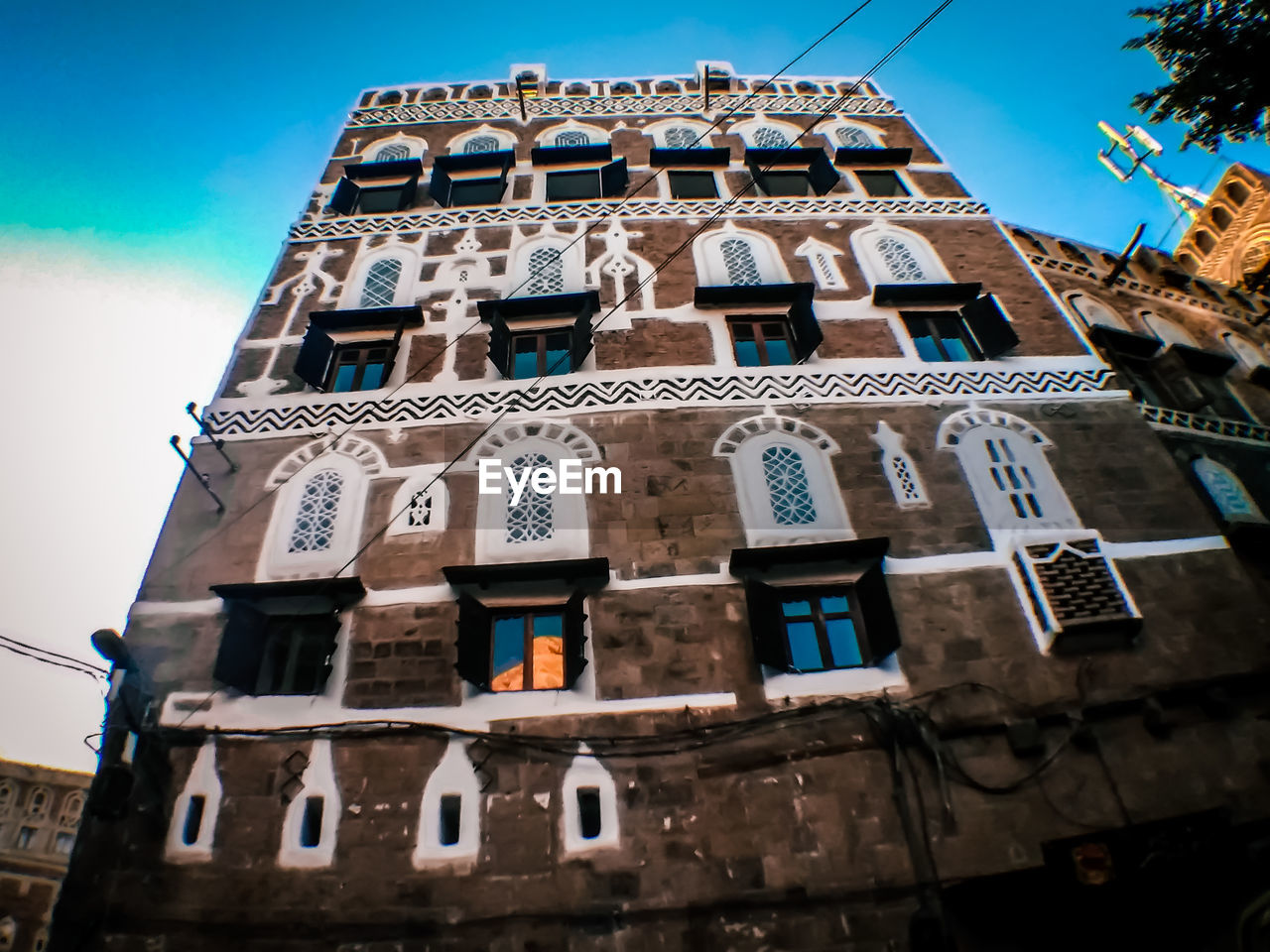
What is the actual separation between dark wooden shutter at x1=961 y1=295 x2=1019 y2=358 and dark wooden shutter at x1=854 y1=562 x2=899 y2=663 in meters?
3.93

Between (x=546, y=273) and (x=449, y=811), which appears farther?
(x=546, y=273)

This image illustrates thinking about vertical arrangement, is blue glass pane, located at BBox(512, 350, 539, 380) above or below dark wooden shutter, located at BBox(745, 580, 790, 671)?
above

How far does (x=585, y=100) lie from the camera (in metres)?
14.7

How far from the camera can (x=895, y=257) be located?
1083 cm

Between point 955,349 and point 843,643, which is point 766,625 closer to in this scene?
point 843,643

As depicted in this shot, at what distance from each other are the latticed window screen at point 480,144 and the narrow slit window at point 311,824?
11.4 metres

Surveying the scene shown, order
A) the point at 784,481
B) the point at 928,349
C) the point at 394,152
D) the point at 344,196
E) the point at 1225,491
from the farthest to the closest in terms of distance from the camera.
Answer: the point at 394,152, the point at 344,196, the point at 928,349, the point at 1225,491, the point at 784,481

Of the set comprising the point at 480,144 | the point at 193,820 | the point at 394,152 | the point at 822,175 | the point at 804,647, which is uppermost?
the point at 480,144

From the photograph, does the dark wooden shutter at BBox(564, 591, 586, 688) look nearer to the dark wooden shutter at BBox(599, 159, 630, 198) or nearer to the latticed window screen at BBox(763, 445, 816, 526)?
the latticed window screen at BBox(763, 445, 816, 526)

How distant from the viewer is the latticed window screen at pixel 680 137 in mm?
13398

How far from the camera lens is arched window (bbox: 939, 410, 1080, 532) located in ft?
24.9

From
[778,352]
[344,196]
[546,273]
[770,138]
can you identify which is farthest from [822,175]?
[344,196]

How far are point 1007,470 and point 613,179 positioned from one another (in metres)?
7.69

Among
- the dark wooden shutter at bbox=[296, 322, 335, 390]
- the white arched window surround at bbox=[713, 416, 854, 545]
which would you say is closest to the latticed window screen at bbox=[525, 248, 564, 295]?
the dark wooden shutter at bbox=[296, 322, 335, 390]
